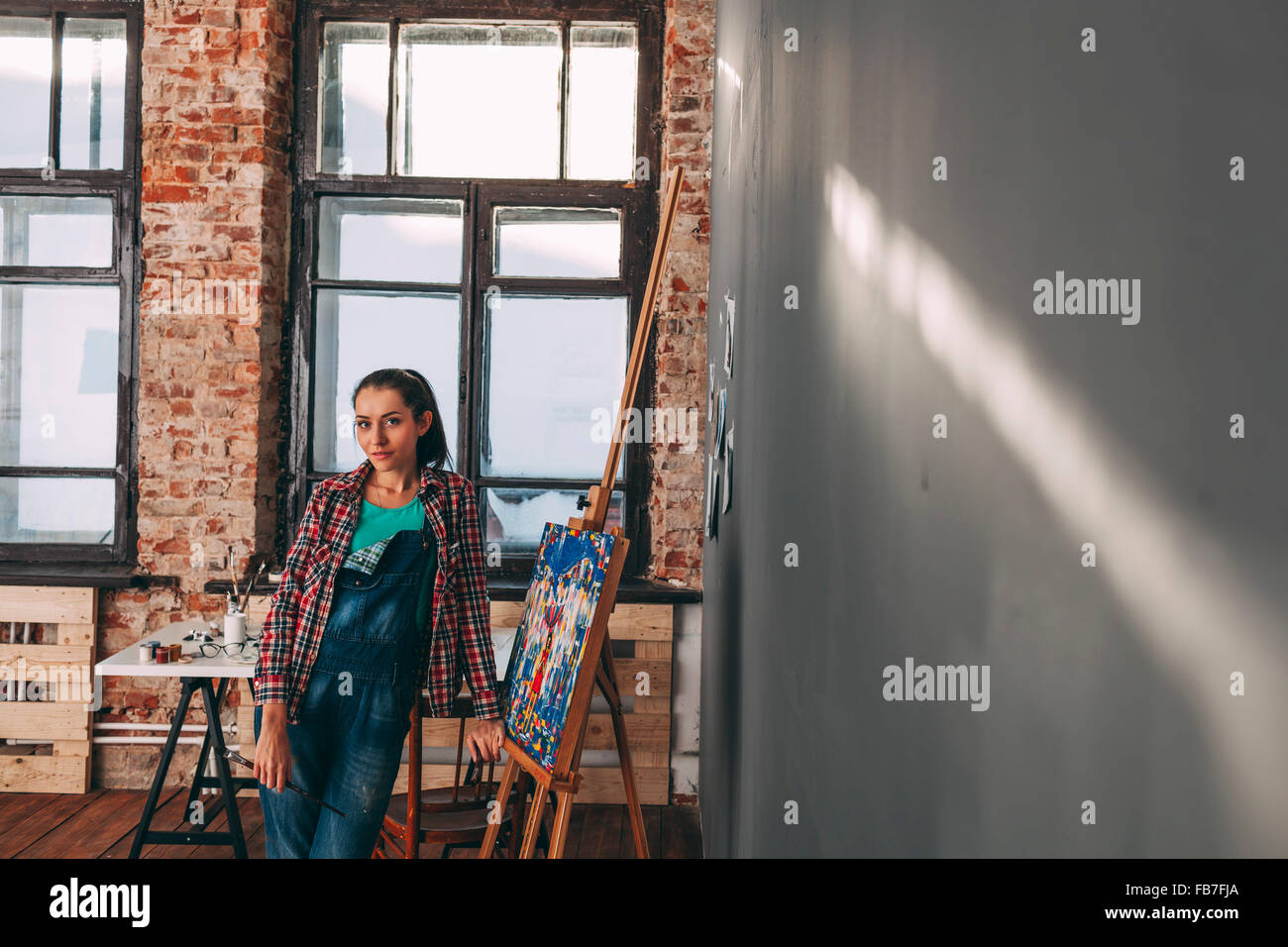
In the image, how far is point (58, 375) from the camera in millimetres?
4254

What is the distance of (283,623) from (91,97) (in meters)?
3.35

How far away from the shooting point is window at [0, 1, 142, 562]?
4199mm

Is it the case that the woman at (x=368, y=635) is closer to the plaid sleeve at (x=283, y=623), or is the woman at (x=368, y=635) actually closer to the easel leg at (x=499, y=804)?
the plaid sleeve at (x=283, y=623)

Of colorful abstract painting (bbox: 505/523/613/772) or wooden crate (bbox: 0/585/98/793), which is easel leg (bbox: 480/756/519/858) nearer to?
colorful abstract painting (bbox: 505/523/613/772)

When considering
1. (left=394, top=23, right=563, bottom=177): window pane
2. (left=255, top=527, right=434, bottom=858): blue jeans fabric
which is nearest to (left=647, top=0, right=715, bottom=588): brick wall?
(left=394, top=23, right=563, bottom=177): window pane

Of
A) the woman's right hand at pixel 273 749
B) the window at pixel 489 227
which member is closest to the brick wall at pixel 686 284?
the window at pixel 489 227

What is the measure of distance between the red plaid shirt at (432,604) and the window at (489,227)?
1887mm

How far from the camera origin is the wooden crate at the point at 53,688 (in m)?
3.94

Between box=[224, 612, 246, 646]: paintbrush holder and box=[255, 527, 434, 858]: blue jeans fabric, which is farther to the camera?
box=[224, 612, 246, 646]: paintbrush holder

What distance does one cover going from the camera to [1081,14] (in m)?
0.57

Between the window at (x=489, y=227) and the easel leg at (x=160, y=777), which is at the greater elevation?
the window at (x=489, y=227)
